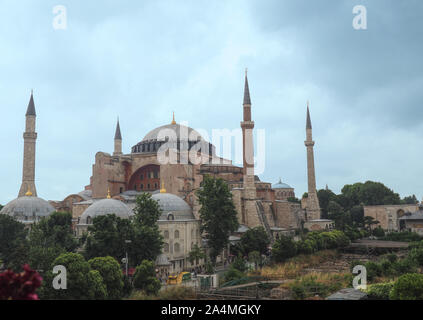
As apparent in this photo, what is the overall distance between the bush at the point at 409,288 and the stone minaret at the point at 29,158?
3555 cm

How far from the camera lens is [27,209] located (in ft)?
112

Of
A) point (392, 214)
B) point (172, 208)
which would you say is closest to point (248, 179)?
point (172, 208)

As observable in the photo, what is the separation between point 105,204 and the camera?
96.7ft

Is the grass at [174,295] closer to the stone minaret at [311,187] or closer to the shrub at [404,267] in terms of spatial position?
the shrub at [404,267]

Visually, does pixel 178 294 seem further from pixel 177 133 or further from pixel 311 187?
pixel 311 187

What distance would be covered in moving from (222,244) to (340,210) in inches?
1335

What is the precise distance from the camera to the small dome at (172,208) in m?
30.2

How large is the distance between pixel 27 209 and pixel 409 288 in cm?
3146

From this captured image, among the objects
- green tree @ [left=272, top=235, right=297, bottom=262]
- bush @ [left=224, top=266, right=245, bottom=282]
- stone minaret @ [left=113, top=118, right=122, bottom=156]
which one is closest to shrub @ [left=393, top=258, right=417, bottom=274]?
bush @ [left=224, top=266, right=245, bottom=282]

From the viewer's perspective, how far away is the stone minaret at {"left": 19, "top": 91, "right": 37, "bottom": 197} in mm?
39031

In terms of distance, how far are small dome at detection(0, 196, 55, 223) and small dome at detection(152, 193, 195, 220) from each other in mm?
11240

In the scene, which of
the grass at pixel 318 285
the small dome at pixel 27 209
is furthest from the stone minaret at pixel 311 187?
the small dome at pixel 27 209
